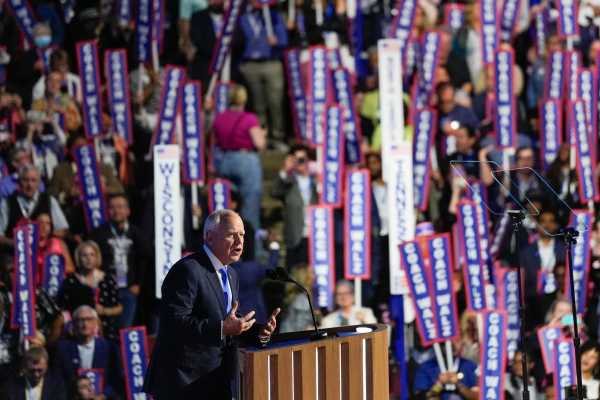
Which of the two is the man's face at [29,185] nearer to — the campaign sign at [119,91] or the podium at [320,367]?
the campaign sign at [119,91]

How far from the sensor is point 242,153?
7039mm

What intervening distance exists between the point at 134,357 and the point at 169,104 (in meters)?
1.57

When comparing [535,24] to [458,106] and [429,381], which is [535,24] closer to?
[458,106]

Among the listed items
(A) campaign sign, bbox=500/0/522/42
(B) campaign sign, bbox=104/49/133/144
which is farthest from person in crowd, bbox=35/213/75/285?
(A) campaign sign, bbox=500/0/522/42

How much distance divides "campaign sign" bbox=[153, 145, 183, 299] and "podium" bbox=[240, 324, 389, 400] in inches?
123

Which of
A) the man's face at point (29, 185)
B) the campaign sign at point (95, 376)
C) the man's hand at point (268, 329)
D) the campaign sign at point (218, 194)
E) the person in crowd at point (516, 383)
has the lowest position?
the person in crowd at point (516, 383)

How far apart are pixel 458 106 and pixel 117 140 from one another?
7.10ft

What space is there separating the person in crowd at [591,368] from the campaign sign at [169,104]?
2813mm

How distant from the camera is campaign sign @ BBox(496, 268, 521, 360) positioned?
6.96 meters

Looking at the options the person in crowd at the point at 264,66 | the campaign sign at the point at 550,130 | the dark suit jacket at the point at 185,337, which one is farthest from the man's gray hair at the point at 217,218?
the campaign sign at the point at 550,130

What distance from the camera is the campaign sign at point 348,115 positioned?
7.15 metres

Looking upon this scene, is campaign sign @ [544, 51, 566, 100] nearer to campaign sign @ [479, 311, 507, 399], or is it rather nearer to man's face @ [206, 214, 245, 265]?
campaign sign @ [479, 311, 507, 399]

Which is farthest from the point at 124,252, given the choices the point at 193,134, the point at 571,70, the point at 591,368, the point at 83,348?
the point at 571,70

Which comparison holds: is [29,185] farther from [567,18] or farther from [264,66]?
[567,18]
